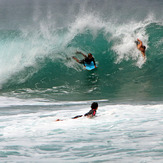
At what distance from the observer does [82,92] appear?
482 inches

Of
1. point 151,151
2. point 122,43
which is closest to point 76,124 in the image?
point 151,151

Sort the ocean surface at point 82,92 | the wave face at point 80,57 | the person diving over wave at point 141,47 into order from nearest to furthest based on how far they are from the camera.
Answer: the ocean surface at point 82,92 < the wave face at point 80,57 < the person diving over wave at point 141,47

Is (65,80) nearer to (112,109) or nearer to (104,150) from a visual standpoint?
(112,109)

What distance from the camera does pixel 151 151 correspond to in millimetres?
4953

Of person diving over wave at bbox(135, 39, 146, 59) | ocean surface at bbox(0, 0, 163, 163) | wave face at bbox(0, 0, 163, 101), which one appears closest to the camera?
ocean surface at bbox(0, 0, 163, 163)

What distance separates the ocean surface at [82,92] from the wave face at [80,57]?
1.7 inches

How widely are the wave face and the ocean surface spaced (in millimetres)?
44

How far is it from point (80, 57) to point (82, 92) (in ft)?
11.7

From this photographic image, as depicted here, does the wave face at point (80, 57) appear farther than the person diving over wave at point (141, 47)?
No

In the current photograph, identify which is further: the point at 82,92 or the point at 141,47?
the point at 141,47

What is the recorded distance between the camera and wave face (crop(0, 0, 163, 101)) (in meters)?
12.4

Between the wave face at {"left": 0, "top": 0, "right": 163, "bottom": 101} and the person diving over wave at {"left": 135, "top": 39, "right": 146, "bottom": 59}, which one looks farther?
the person diving over wave at {"left": 135, "top": 39, "right": 146, "bottom": 59}

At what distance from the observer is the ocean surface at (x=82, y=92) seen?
5.26m

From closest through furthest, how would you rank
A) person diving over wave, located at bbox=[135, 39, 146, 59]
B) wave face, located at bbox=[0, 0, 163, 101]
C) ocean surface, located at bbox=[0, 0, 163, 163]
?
ocean surface, located at bbox=[0, 0, 163, 163], wave face, located at bbox=[0, 0, 163, 101], person diving over wave, located at bbox=[135, 39, 146, 59]
